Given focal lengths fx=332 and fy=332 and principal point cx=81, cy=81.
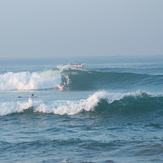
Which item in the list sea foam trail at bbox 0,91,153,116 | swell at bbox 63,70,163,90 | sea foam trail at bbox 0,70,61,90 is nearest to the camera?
sea foam trail at bbox 0,91,153,116

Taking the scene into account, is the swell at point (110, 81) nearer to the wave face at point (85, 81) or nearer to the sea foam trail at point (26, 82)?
the wave face at point (85, 81)

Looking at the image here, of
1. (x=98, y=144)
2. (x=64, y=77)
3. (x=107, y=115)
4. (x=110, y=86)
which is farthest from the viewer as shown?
(x=64, y=77)

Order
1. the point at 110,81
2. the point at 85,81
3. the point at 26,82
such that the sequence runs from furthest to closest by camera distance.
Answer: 1. the point at 85,81
2. the point at 110,81
3. the point at 26,82

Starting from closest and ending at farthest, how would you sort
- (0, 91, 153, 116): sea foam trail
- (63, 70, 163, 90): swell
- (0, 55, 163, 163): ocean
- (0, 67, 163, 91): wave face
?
1. (0, 55, 163, 163): ocean
2. (0, 91, 153, 116): sea foam trail
3. (63, 70, 163, 90): swell
4. (0, 67, 163, 91): wave face

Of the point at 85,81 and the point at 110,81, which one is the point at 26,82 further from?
the point at 110,81

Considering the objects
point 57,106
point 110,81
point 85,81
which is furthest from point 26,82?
point 57,106

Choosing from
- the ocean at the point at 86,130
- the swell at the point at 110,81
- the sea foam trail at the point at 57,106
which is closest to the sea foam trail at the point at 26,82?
the swell at the point at 110,81

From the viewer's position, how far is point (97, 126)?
44.5ft

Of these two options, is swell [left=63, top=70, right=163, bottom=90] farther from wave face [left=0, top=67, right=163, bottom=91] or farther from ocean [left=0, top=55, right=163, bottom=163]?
ocean [left=0, top=55, right=163, bottom=163]

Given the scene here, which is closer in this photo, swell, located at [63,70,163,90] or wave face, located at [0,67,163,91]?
swell, located at [63,70,163,90]

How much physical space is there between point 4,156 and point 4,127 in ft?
Answer: 12.7

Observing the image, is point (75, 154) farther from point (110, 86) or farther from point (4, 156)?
point (110, 86)

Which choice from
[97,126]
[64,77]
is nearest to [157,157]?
[97,126]

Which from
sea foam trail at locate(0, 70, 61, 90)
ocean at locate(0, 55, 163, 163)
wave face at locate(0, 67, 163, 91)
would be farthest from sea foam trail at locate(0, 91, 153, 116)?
sea foam trail at locate(0, 70, 61, 90)
